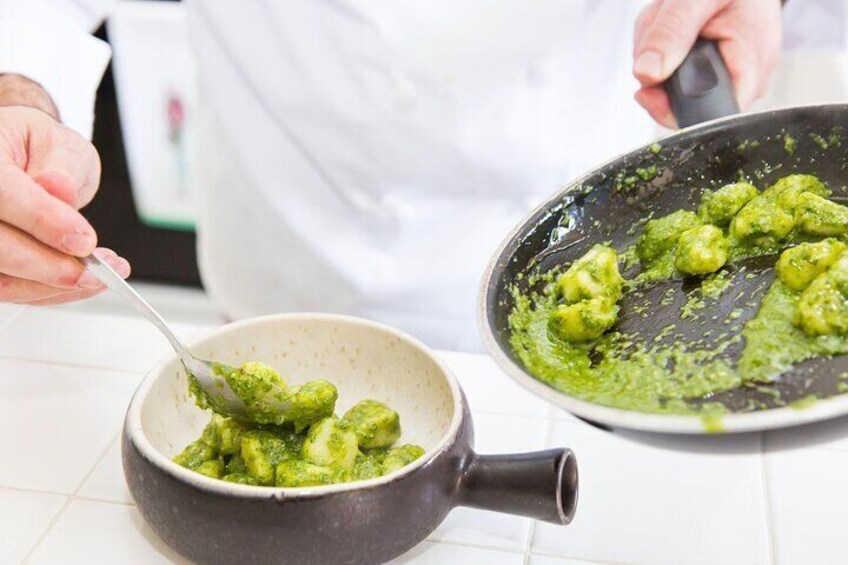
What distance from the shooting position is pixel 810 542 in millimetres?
1126

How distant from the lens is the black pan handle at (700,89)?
1271mm

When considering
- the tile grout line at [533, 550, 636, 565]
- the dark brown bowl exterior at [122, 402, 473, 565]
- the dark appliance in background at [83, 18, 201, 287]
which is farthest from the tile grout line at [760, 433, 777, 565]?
the dark appliance in background at [83, 18, 201, 287]

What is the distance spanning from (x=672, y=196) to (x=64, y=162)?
0.83 meters

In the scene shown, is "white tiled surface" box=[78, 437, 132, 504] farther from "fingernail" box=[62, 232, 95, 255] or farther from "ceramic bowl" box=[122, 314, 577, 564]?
"fingernail" box=[62, 232, 95, 255]

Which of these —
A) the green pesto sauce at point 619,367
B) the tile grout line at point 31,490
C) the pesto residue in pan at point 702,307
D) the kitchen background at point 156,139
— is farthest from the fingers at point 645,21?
the kitchen background at point 156,139

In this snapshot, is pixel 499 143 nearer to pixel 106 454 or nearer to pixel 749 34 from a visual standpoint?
pixel 749 34

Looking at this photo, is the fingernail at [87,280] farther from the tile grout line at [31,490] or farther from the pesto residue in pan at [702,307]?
the pesto residue in pan at [702,307]

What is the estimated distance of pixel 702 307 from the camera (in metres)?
1.06

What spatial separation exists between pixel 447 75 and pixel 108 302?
63.6 inches

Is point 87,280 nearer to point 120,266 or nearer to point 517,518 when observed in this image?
point 120,266

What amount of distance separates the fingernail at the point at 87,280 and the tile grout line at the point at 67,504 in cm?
Answer: 22

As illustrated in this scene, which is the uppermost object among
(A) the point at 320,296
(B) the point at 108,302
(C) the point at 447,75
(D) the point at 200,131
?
(C) the point at 447,75

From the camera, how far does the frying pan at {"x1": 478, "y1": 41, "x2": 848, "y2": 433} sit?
108 cm

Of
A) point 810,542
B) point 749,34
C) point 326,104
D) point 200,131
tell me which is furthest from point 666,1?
point 200,131
